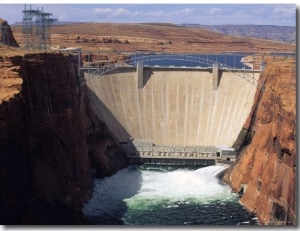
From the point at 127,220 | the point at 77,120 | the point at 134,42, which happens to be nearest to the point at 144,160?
the point at 77,120

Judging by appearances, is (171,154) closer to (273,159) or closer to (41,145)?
(273,159)

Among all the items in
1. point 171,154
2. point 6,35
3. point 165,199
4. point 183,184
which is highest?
point 6,35

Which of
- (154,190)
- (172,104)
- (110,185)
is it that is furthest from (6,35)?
(154,190)

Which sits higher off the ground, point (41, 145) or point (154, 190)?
point (41, 145)

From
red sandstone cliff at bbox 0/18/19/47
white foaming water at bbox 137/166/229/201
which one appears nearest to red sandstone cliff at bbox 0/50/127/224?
white foaming water at bbox 137/166/229/201

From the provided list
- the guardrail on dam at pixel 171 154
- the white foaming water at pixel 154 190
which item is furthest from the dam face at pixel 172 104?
the white foaming water at pixel 154 190

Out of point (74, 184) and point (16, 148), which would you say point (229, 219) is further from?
point (16, 148)

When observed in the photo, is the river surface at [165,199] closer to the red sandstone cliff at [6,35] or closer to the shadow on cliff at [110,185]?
the shadow on cliff at [110,185]

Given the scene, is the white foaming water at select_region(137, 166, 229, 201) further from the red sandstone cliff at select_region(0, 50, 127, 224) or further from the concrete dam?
the concrete dam
